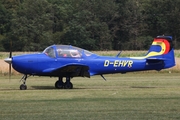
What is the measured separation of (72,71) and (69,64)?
0.63 metres

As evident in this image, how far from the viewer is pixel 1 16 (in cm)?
6425

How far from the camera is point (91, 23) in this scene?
202 ft

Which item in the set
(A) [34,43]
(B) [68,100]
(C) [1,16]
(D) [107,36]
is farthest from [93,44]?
(B) [68,100]

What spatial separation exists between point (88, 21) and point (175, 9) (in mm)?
11059

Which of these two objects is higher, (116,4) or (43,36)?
(116,4)

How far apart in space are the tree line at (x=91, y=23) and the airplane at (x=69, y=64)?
37.4 metres

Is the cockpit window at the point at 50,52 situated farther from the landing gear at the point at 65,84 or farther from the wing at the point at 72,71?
the landing gear at the point at 65,84

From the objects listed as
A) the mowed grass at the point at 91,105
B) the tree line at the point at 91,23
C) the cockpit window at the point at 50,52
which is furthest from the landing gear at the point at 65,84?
the tree line at the point at 91,23

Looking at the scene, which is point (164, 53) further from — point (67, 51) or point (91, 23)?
point (91, 23)

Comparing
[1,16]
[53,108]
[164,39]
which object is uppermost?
[1,16]

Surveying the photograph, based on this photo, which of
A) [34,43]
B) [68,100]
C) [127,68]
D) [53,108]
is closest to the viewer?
[53,108]

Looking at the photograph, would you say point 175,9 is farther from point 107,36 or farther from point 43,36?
point 43,36

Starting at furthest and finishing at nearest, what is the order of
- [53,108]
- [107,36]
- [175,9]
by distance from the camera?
[175,9] → [107,36] → [53,108]

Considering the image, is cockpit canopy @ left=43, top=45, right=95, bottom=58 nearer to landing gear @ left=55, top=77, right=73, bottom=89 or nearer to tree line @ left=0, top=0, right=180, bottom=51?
landing gear @ left=55, top=77, right=73, bottom=89
